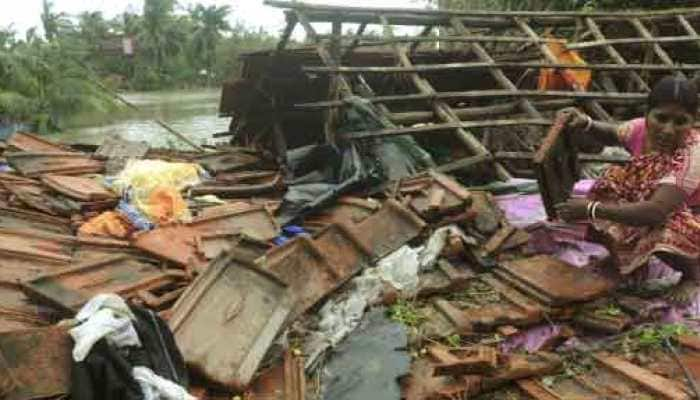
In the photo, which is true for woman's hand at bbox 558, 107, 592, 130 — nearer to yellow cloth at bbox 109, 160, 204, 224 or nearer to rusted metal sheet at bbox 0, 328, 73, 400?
yellow cloth at bbox 109, 160, 204, 224

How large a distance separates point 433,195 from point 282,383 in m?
2.02

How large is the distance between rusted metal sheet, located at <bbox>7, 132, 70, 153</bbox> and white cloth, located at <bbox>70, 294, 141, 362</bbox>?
4075 mm

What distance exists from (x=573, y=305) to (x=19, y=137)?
18.0 ft

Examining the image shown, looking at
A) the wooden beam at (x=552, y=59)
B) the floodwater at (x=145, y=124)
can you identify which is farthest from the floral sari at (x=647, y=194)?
the floodwater at (x=145, y=124)

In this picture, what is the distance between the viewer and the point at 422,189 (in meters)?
4.77

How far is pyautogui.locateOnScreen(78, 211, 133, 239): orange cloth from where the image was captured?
14.6ft

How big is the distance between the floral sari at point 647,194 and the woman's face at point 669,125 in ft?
0.14

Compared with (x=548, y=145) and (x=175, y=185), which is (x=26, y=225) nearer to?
(x=175, y=185)

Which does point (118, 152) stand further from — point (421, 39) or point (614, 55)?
point (614, 55)

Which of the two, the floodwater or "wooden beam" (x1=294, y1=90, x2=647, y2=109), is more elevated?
"wooden beam" (x1=294, y1=90, x2=647, y2=109)

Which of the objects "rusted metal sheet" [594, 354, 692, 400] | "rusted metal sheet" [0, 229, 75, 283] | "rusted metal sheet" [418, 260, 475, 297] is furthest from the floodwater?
"rusted metal sheet" [594, 354, 692, 400]

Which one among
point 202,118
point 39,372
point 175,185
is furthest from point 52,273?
point 202,118

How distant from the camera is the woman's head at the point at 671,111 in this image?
10.8ft

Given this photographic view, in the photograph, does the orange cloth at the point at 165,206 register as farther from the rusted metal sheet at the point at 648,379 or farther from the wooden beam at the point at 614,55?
the wooden beam at the point at 614,55
